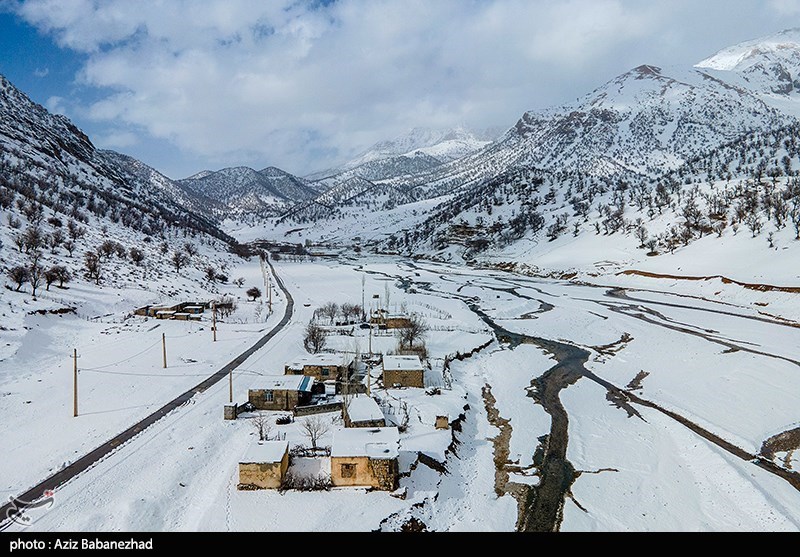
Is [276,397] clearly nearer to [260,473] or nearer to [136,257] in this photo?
[260,473]

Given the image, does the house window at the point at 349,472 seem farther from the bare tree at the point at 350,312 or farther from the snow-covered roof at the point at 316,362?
the bare tree at the point at 350,312

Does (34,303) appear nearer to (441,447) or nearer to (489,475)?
(441,447)

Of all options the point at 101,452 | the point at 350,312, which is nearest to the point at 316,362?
the point at 101,452

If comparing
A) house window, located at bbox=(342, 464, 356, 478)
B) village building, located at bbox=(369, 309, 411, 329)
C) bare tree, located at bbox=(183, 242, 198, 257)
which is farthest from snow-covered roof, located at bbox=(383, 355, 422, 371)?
bare tree, located at bbox=(183, 242, 198, 257)

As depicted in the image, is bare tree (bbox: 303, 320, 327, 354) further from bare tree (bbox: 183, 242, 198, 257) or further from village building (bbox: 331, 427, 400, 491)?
bare tree (bbox: 183, 242, 198, 257)

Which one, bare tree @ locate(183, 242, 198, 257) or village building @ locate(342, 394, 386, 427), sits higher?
bare tree @ locate(183, 242, 198, 257)

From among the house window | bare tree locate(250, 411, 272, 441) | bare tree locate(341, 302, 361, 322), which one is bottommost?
the house window

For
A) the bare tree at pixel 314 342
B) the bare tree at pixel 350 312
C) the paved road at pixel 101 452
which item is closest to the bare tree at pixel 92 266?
the bare tree at pixel 350 312
